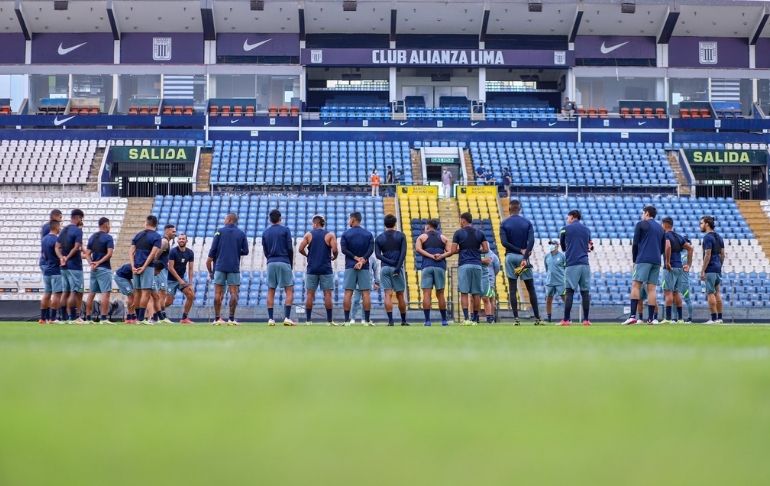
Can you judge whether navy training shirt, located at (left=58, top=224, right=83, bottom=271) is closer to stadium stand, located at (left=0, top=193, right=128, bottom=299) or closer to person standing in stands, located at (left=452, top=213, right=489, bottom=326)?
person standing in stands, located at (left=452, top=213, right=489, bottom=326)

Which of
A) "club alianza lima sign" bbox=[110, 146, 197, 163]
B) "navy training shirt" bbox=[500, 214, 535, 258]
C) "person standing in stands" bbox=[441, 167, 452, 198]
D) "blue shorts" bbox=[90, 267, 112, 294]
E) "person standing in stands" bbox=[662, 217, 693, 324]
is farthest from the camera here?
"club alianza lima sign" bbox=[110, 146, 197, 163]

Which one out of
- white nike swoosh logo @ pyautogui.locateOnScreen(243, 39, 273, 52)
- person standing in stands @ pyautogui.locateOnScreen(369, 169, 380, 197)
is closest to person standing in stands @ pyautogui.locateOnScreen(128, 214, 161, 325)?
person standing in stands @ pyautogui.locateOnScreen(369, 169, 380, 197)

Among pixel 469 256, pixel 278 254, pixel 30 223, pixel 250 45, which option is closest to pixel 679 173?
pixel 250 45

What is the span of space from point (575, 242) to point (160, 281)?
7.69m

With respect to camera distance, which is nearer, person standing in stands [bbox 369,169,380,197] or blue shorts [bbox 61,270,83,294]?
blue shorts [bbox 61,270,83,294]

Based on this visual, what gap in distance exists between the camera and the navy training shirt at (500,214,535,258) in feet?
55.0

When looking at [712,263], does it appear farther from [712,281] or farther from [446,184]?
[446,184]

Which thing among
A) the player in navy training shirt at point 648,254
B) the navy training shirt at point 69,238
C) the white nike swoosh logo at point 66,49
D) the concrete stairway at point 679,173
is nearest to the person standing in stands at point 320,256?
the navy training shirt at point 69,238

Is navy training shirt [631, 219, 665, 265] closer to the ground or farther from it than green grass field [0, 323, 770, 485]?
farther from it

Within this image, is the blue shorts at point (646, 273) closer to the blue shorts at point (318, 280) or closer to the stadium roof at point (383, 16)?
the blue shorts at point (318, 280)

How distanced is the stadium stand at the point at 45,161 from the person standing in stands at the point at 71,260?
21.6 metres

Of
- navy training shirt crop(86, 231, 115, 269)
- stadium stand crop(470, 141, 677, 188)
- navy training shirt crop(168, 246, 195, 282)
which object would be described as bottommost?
navy training shirt crop(168, 246, 195, 282)

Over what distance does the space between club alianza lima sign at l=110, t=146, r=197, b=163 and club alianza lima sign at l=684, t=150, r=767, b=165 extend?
20.7 metres

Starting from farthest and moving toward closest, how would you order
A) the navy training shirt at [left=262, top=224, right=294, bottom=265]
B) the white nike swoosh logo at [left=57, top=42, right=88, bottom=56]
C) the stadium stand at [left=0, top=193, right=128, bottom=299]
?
the white nike swoosh logo at [left=57, top=42, right=88, bottom=56]
the stadium stand at [left=0, top=193, right=128, bottom=299]
the navy training shirt at [left=262, top=224, right=294, bottom=265]
